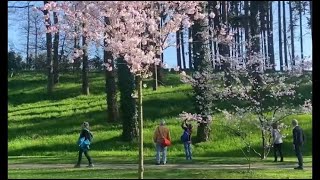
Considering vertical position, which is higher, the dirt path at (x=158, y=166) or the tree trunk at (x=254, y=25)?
the tree trunk at (x=254, y=25)

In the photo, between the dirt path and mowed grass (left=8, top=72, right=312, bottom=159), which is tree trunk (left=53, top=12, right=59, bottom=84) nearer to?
mowed grass (left=8, top=72, right=312, bottom=159)

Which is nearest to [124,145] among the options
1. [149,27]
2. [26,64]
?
[26,64]

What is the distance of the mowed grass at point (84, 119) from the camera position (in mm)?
7832

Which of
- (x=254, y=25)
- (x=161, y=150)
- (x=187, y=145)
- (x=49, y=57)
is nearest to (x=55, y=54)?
(x=49, y=57)

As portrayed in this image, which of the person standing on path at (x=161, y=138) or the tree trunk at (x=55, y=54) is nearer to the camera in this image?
the tree trunk at (x=55, y=54)

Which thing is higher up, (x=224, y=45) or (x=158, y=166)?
(x=224, y=45)

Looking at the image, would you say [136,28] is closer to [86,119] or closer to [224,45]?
[86,119]

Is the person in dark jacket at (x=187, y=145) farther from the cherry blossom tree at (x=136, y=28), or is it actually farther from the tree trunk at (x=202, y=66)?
the cherry blossom tree at (x=136, y=28)

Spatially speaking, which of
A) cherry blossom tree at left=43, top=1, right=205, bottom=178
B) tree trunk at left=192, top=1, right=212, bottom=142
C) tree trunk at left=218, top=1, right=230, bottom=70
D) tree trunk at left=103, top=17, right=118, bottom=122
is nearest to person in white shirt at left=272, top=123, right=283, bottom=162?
tree trunk at left=192, top=1, right=212, bottom=142

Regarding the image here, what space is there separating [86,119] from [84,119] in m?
0.09

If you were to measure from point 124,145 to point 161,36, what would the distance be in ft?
11.0

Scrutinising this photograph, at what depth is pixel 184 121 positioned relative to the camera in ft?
28.1

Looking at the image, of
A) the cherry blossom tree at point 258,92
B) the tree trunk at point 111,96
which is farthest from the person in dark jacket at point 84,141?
the cherry blossom tree at point 258,92

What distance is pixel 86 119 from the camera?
7863 mm
